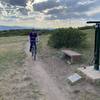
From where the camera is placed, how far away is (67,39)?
78.7 feet

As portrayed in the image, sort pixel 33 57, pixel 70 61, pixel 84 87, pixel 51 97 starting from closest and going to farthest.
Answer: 1. pixel 51 97
2. pixel 84 87
3. pixel 70 61
4. pixel 33 57

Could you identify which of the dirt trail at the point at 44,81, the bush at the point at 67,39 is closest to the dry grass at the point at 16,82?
the dirt trail at the point at 44,81

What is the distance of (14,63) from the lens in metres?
19.8

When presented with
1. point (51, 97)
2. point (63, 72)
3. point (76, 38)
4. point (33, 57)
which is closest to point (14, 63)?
point (33, 57)

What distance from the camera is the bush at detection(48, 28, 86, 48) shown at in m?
23.8

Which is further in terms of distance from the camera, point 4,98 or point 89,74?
point 89,74

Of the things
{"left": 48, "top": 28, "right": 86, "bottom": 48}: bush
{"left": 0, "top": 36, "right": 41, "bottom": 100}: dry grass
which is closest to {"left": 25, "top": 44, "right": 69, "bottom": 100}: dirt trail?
{"left": 0, "top": 36, "right": 41, "bottom": 100}: dry grass

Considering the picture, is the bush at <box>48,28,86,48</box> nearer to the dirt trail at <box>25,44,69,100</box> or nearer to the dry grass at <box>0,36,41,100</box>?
the dry grass at <box>0,36,41,100</box>

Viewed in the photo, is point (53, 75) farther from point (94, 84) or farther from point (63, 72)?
point (94, 84)

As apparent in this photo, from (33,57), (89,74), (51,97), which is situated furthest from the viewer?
(33,57)

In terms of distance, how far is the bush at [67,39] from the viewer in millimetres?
23828

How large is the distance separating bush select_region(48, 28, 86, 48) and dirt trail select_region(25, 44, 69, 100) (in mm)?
4312

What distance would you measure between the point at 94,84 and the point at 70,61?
4.88 m

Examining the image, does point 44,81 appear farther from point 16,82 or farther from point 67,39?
point 67,39
